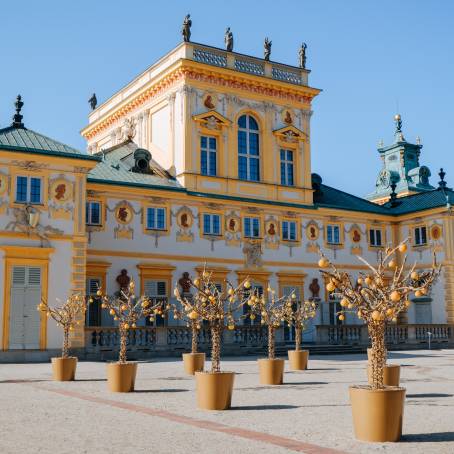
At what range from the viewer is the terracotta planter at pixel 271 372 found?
1747 centimetres

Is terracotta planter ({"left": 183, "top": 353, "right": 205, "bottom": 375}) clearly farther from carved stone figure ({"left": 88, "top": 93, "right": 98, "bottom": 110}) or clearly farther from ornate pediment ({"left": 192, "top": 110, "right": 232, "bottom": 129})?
carved stone figure ({"left": 88, "top": 93, "right": 98, "bottom": 110})

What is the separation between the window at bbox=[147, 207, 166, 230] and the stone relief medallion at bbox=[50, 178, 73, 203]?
5707 mm

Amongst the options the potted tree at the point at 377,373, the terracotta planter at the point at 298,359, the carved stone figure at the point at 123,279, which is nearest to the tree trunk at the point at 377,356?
the potted tree at the point at 377,373

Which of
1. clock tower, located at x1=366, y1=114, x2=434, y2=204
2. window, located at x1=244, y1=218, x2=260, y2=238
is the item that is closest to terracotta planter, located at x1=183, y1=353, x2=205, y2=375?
window, located at x1=244, y1=218, x2=260, y2=238

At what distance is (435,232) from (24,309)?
2374cm

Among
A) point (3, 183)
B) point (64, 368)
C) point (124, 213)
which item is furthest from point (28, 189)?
point (64, 368)

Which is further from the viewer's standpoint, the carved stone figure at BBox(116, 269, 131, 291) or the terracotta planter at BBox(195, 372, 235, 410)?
the carved stone figure at BBox(116, 269, 131, 291)

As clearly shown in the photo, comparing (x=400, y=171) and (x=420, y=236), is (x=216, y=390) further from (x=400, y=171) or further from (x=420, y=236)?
(x=400, y=171)

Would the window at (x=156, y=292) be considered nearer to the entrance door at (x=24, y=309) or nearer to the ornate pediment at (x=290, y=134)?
the entrance door at (x=24, y=309)

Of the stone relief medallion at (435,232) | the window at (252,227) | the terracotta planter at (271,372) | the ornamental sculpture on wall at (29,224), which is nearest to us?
the terracotta planter at (271,372)

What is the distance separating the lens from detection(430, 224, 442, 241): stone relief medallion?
128 feet

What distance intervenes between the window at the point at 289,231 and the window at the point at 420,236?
7.98 m

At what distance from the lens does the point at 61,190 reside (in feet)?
92.0

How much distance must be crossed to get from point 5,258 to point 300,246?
55.3ft
